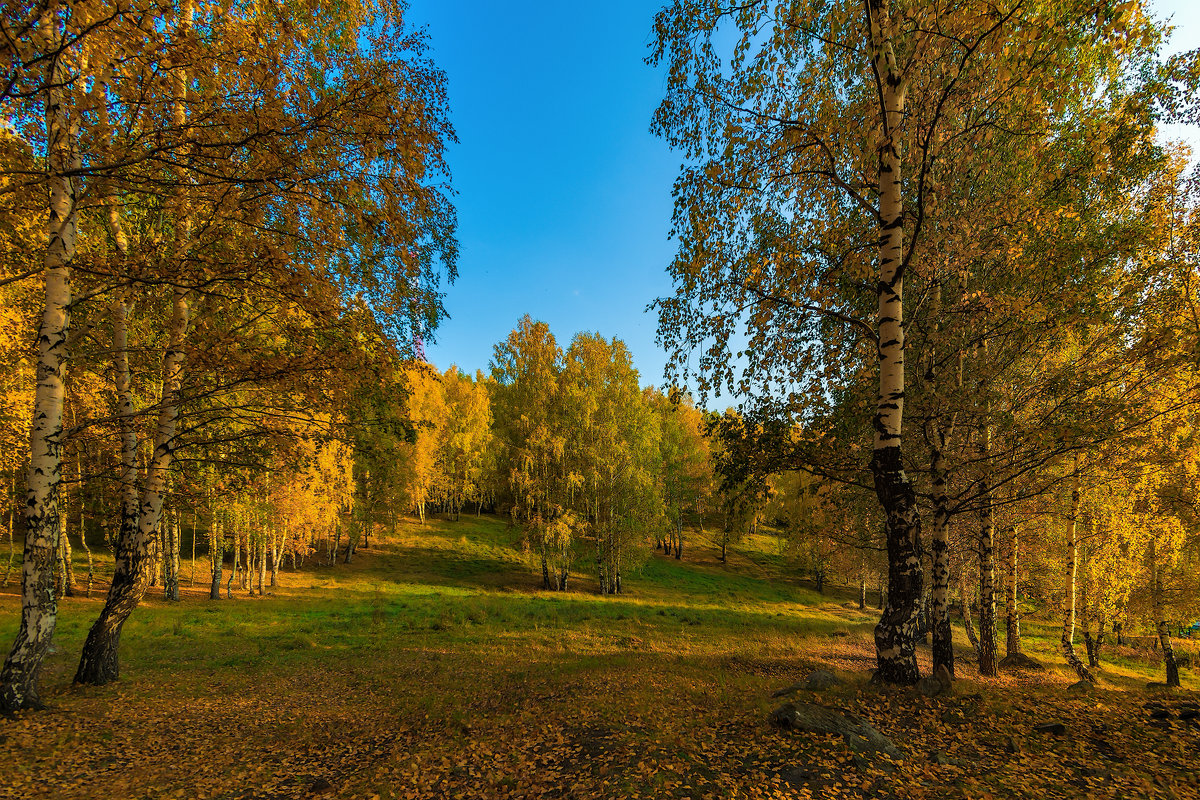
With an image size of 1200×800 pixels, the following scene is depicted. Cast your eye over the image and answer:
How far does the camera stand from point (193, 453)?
1060 cm

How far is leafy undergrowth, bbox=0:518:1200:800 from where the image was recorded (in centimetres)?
491

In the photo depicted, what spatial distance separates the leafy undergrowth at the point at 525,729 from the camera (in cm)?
A: 491

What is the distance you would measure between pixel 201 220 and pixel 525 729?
36.9 ft

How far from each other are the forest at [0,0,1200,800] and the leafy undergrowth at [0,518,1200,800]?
7 centimetres

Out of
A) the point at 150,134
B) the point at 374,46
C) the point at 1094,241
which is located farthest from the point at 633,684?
the point at 374,46

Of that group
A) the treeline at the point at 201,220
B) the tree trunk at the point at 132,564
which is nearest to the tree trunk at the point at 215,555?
the treeline at the point at 201,220

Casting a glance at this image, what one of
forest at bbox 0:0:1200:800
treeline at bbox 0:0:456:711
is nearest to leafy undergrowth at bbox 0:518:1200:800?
forest at bbox 0:0:1200:800

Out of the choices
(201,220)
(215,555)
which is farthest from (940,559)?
(215,555)

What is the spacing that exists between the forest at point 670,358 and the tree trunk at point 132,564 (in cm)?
6

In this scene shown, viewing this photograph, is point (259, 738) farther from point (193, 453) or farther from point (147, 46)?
point (147, 46)

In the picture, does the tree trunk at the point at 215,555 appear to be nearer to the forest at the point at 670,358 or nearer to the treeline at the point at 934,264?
the forest at the point at 670,358

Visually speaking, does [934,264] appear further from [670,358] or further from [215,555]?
[215,555]

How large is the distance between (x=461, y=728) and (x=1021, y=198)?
13762 millimetres

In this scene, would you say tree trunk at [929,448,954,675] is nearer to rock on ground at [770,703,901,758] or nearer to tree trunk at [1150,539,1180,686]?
rock on ground at [770,703,901,758]
